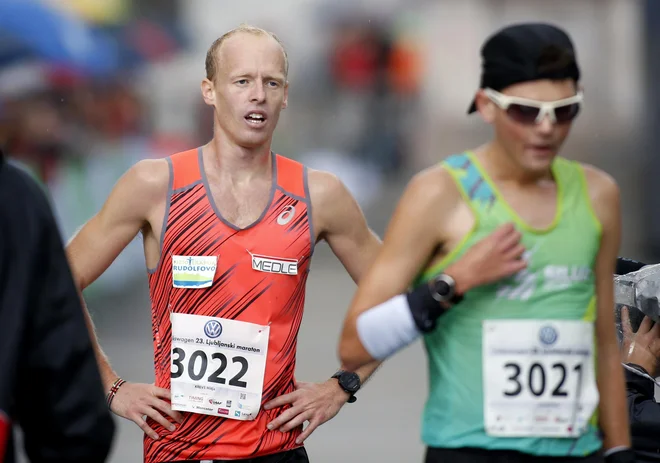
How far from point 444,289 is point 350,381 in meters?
1.58

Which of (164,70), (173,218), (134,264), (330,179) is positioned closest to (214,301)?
(173,218)

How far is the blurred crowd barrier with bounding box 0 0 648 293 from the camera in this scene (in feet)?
47.0

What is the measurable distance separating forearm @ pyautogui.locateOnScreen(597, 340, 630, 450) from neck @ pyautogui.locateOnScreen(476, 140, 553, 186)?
1.79 ft

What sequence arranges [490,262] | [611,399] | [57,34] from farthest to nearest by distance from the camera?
1. [57,34]
2. [611,399]
3. [490,262]

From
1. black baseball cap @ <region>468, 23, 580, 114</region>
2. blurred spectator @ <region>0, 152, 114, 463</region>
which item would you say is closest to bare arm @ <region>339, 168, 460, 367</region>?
black baseball cap @ <region>468, 23, 580, 114</region>

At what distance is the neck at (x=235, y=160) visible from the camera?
480 centimetres

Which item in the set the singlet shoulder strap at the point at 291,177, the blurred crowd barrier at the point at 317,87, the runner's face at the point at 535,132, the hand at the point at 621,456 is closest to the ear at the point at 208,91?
the singlet shoulder strap at the point at 291,177

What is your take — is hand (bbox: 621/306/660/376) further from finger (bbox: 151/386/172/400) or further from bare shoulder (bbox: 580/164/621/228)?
finger (bbox: 151/386/172/400)

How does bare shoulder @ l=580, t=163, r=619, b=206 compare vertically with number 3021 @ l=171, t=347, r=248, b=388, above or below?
above

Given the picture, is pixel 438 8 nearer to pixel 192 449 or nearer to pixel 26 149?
pixel 26 149

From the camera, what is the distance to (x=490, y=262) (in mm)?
3482

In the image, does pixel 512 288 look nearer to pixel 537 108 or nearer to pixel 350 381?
pixel 537 108

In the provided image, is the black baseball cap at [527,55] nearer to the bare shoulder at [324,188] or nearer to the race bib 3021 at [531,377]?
the race bib 3021 at [531,377]

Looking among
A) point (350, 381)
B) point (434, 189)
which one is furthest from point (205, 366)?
point (434, 189)
